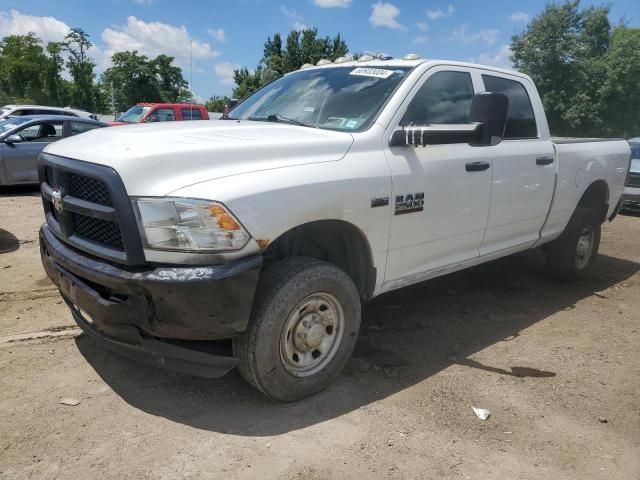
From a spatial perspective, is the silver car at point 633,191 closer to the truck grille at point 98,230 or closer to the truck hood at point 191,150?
the truck hood at point 191,150

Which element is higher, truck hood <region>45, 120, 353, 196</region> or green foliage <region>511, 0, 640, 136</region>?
green foliage <region>511, 0, 640, 136</region>

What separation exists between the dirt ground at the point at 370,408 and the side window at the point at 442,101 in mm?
1667

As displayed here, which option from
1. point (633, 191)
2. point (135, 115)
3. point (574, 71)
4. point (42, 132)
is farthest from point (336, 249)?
point (574, 71)

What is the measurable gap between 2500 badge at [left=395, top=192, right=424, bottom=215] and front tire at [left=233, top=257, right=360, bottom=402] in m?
0.56

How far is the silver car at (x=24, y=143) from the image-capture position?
9.78 meters

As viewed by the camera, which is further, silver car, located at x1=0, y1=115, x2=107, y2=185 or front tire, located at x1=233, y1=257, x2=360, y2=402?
silver car, located at x1=0, y1=115, x2=107, y2=185

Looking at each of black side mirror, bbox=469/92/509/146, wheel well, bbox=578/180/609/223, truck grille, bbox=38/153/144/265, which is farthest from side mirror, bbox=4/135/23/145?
wheel well, bbox=578/180/609/223

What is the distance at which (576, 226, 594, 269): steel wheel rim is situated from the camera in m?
5.73

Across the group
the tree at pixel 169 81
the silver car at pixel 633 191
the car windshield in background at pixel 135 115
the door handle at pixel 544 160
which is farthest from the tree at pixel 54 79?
the door handle at pixel 544 160

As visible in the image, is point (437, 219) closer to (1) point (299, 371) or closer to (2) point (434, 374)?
(2) point (434, 374)

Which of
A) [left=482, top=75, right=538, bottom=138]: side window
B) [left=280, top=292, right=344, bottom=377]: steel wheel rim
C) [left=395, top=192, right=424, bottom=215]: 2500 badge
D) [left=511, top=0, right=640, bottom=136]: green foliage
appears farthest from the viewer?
[left=511, top=0, right=640, bottom=136]: green foliage

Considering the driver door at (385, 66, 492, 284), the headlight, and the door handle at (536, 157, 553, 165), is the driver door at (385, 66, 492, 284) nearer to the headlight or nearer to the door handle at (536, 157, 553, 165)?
the door handle at (536, 157, 553, 165)

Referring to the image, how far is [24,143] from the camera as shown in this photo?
1001cm

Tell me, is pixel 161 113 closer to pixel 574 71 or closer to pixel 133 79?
pixel 574 71
